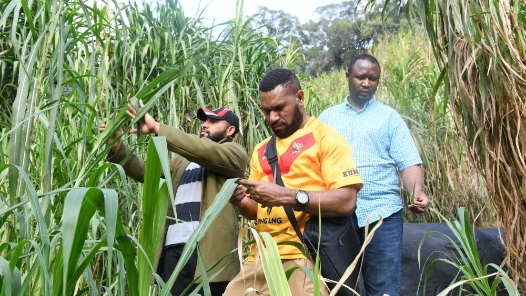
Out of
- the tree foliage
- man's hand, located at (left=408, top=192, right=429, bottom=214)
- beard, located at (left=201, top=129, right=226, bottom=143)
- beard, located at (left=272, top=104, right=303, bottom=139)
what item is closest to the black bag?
beard, located at (left=272, top=104, right=303, bottom=139)

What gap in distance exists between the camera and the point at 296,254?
2.62 metres

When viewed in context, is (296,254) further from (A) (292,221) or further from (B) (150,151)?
Answer: (B) (150,151)

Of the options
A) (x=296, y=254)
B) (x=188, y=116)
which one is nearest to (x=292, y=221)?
(x=296, y=254)

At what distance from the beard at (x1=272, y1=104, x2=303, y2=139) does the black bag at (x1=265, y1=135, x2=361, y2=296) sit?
155 millimetres

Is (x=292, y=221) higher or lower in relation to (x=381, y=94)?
lower

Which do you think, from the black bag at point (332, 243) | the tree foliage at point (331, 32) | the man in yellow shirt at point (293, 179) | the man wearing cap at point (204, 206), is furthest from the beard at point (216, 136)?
the tree foliage at point (331, 32)

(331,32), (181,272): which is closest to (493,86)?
(181,272)

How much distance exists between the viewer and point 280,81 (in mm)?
2814

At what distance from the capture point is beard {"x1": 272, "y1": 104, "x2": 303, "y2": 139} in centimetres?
279

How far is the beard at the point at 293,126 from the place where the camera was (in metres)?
2.79

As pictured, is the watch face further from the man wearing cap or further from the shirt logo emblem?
the man wearing cap

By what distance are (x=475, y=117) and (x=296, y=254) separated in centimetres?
91

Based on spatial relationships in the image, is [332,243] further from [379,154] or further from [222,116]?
[222,116]

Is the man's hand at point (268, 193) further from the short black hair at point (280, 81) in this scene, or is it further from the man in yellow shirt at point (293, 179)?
→ the short black hair at point (280, 81)
